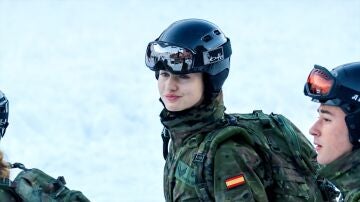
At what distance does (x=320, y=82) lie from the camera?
5.36 metres

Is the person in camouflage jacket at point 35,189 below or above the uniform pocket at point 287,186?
above

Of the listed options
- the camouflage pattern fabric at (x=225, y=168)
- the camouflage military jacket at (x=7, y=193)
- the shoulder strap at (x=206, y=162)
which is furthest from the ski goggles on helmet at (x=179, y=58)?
the camouflage military jacket at (x=7, y=193)

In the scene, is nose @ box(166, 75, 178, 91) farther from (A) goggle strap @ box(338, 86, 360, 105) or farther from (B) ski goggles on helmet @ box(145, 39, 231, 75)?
(A) goggle strap @ box(338, 86, 360, 105)

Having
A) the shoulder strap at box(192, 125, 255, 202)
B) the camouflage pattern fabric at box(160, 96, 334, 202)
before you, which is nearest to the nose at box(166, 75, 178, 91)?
the camouflage pattern fabric at box(160, 96, 334, 202)

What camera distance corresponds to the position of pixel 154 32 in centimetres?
1989

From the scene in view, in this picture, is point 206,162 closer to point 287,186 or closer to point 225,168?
point 225,168

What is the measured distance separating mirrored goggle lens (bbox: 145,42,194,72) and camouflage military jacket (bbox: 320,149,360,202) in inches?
50.4

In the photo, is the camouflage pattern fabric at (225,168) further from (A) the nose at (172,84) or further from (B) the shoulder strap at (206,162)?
(A) the nose at (172,84)

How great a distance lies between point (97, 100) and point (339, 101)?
36.0 ft

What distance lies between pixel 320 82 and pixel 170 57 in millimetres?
1105

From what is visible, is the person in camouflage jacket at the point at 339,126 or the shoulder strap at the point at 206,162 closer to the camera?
the person in camouflage jacket at the point at 339,126

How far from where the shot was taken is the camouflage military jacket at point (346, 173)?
4996 mm

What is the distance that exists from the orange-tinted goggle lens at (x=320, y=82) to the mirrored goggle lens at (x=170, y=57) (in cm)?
90

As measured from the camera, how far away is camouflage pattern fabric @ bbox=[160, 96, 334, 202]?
5.64 meters
